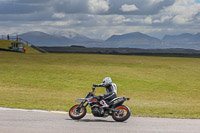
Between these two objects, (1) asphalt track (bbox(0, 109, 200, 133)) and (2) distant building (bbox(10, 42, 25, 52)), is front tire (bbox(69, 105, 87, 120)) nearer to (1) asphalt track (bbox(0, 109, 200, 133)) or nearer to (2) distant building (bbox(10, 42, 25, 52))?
(1) asphalt track (bbox(0, 109, 200, 133))

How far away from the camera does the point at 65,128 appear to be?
12.6 m

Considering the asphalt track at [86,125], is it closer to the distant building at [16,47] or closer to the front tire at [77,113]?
the front tire at [77,113]

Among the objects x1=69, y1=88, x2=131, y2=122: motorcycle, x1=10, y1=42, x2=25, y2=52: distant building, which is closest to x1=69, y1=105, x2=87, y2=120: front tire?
x1=69, y1=88, x2=131, y2=122: motorcycle

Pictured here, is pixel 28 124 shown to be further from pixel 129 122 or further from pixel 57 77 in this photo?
pixel 57 77

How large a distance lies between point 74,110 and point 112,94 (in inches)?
75.3

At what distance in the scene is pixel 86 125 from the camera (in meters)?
13.3

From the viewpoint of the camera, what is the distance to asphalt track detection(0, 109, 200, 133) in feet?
40.1

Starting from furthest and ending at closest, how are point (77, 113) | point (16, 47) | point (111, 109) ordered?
point (16, 47)
point (77, 113)
point (111, 109)

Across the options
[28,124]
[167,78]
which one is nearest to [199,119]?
[28,124]

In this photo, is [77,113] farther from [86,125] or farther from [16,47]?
[16,47]

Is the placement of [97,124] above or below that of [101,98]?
below

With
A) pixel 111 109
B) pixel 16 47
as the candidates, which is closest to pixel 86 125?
pixel 111 109

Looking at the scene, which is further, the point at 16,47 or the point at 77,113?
the point at 16,47

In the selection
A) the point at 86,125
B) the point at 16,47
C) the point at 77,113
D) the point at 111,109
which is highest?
the point at 16,47
